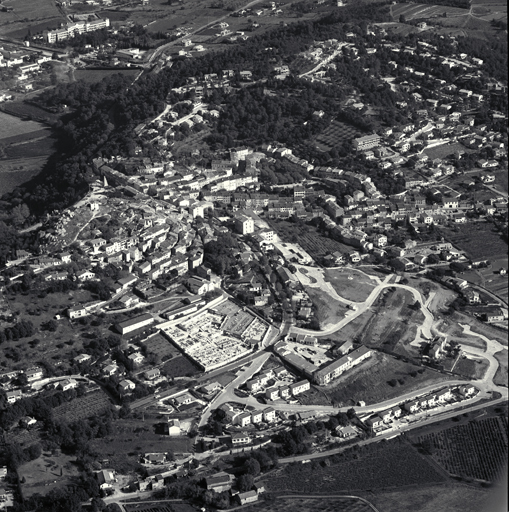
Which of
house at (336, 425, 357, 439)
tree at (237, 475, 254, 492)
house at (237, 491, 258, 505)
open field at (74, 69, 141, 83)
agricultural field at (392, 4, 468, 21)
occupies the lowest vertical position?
house at (336, 425, 357, 439)

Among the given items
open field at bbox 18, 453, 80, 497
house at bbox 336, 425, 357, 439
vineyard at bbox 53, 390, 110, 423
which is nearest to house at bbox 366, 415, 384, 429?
house at bbox 336, 425, 357, 439

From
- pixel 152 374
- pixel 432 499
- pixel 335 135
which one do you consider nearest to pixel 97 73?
pixel 335 135

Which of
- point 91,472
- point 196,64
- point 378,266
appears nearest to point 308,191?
point 378,266

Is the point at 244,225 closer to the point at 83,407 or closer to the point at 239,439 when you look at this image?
the point at 83,407

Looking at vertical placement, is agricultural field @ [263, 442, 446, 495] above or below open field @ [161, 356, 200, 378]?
below

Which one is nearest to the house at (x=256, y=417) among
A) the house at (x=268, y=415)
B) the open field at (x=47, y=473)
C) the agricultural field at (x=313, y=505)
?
the house at (x=268, y=415)

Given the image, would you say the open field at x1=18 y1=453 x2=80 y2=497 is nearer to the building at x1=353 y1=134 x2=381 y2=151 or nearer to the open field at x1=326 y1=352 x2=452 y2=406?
the open field at x1=326 y1=352 x2=452 y2=406
